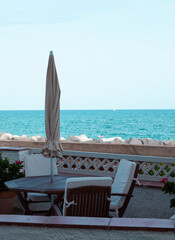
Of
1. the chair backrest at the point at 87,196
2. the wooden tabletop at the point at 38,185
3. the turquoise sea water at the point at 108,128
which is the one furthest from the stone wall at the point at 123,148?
the turquoise sea water at the point at 108,128

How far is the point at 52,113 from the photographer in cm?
387

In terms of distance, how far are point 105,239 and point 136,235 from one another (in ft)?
0.53

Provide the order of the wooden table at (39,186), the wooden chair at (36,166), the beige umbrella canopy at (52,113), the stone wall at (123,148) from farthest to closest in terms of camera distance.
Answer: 1. the stone wall at (123,148)
2. the wooden chair at (36,166)
3. the beige umbrella canopy at (52,113)
4. the wooden table at (39,186)

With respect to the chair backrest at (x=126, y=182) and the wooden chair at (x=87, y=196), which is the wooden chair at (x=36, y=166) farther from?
the wooden chair at (x=87, y=196)

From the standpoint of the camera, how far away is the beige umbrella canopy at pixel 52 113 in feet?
12.5

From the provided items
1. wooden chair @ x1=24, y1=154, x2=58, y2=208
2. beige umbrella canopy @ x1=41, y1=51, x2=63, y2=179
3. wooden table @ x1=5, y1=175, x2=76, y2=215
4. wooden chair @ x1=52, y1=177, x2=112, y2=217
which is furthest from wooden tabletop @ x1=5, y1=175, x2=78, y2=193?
wooden chair @ x1=52, y1=177, x2=112, y2=217

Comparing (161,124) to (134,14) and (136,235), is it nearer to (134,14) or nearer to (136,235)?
(134,14)

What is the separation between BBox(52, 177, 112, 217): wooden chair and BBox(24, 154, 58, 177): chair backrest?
1.83 metres

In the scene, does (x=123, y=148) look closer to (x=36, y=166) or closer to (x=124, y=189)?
(x=36, y=166)

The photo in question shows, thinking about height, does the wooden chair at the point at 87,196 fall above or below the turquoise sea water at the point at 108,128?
above

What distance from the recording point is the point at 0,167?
14.3ft

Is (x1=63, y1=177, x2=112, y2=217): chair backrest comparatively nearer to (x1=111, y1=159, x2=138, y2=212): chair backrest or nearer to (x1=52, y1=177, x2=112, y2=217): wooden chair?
(x1=52, y1=177, x2=112, y2=217): wooden chair

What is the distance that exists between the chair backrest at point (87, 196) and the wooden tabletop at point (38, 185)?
24.0 inches

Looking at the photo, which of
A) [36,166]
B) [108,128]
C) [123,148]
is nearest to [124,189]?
[36,166]
